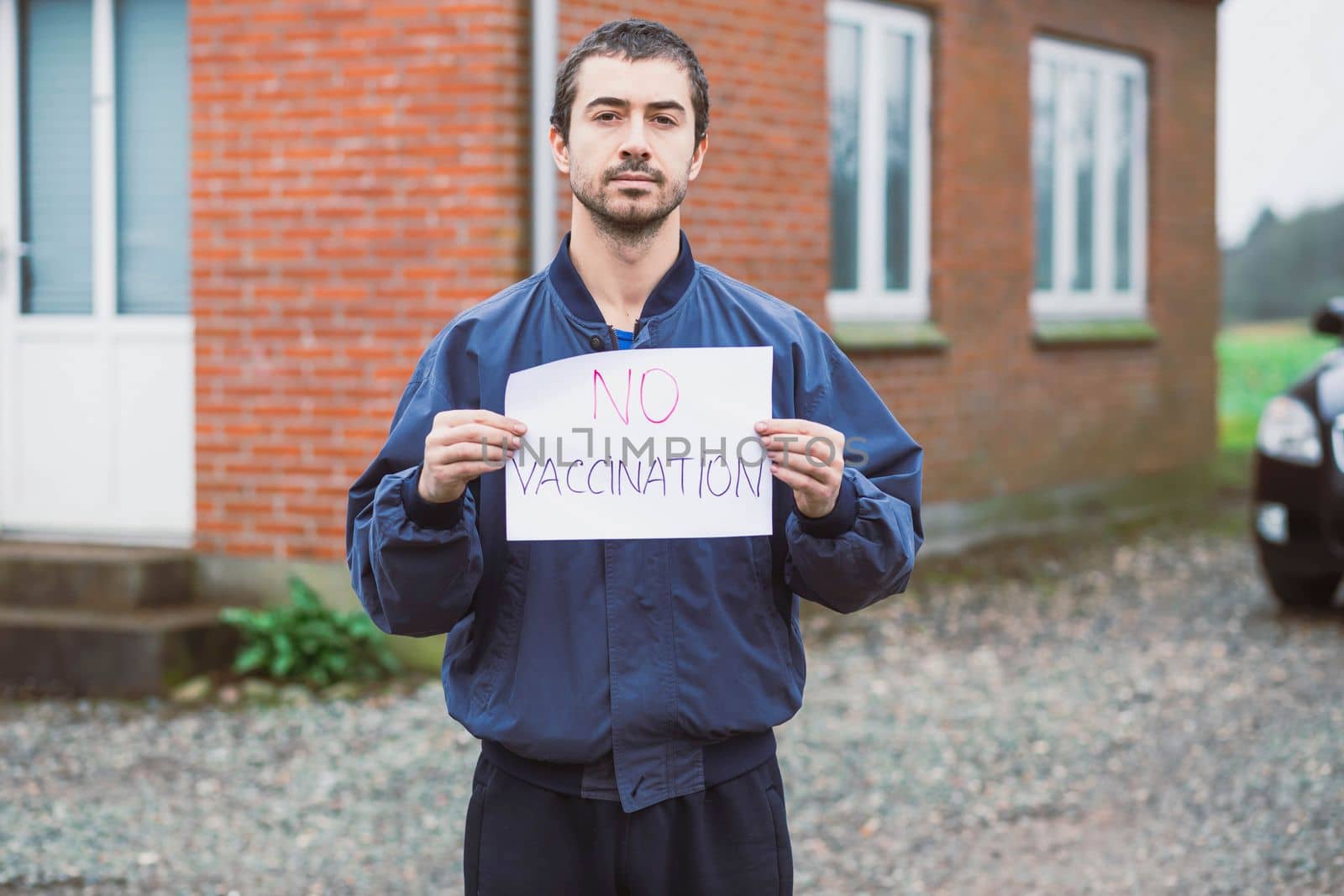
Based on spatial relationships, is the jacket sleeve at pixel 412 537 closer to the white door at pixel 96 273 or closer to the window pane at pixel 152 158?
the white door at pixel 96 273

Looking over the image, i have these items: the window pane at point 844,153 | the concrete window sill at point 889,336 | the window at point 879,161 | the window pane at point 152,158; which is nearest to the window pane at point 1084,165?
the window at point 879,161

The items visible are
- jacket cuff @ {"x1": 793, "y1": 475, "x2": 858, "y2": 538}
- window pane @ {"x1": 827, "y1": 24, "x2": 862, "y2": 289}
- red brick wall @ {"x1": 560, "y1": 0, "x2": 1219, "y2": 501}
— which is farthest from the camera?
window pane @ {"x1": 827, "y1": 24, "x2": 862, "y2": 289}

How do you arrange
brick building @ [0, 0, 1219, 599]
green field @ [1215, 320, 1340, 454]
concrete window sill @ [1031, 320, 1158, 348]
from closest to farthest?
brick building @ [0, 0, 1219, 599] → concrete window sill @ [1031, 320, 1158, 348] → green field @ [1215, 320, 1340, 454]

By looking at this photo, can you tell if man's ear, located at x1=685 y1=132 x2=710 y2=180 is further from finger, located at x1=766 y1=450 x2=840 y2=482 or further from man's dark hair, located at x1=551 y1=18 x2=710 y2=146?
finger, located at x1=766 y1=450 x2=840 y2=482

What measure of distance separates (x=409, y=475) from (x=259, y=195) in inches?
219

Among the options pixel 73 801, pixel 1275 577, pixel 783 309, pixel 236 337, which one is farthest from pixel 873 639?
pixel 783 309

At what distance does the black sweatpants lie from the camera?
241 cm

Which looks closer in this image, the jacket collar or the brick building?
the jacket collar

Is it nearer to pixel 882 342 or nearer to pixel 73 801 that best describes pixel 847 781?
pixel 73 801

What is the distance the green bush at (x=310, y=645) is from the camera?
712cm

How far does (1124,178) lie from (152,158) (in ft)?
27.2

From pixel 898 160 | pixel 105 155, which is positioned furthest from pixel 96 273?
pixel 898 160

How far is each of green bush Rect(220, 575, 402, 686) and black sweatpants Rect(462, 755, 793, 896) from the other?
15.6ft

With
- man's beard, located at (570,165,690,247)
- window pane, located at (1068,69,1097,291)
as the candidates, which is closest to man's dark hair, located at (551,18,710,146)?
man's beard, located at (570,165,690,247)
